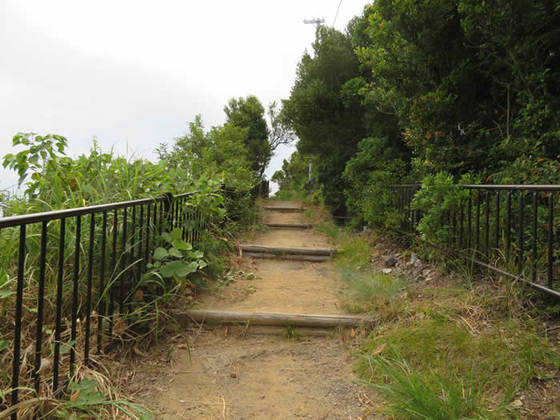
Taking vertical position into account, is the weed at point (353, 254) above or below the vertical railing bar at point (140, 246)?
below

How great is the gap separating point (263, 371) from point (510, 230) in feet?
6.13

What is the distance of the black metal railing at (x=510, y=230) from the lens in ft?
6.26

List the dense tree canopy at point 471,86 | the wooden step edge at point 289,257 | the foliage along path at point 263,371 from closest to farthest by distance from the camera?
the foliage along path at point 263,371 → the dense tree canopy at point 471,86 → the wooden step edge at point 289,257

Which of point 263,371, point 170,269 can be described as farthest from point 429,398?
point 170,269

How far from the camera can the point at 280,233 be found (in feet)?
20.9

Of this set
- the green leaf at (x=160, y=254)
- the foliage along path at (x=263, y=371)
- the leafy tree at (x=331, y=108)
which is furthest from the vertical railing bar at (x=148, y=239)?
the leafy tree at (x=331, y=108)

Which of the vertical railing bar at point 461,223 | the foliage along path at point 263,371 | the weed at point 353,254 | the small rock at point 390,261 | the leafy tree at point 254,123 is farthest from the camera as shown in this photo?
the leafy tree at point 254,123

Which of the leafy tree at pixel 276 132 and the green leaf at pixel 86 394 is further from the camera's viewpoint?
the leafy tree at pixel 276 132

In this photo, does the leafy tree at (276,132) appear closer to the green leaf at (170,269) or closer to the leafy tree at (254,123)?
the leafy tree at (254,123)

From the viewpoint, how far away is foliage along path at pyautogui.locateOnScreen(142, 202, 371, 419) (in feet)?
5.22

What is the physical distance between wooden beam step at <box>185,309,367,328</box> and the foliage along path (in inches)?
1.9

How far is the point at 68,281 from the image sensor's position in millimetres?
1840

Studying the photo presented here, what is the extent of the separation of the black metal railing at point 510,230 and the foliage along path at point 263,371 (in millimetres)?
1144

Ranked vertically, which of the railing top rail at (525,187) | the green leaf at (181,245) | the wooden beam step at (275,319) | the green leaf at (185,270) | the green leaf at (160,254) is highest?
the railing top rail at (525,187)
